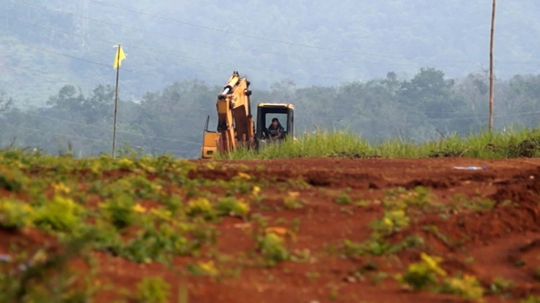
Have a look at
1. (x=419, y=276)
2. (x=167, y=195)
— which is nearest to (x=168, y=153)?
(x=167, y=195)

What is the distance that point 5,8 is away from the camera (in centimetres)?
19062

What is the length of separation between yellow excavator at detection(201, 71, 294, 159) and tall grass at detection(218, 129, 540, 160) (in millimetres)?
4061

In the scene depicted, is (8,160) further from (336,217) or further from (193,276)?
(193,276)

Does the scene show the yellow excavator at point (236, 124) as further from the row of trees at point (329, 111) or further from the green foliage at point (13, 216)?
the row of trees at point (329, 111)

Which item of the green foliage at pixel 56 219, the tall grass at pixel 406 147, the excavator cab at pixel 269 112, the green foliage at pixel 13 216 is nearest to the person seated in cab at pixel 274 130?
the excavator cab at pixel 269 112

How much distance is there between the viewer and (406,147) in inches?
870

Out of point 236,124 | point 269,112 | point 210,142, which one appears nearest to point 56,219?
point 210,142

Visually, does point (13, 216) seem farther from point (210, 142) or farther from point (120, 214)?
point (210, 142)

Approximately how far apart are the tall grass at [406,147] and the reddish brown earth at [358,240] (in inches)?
292

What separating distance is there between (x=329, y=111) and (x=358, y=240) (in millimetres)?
107066

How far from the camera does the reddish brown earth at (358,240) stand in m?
6.10

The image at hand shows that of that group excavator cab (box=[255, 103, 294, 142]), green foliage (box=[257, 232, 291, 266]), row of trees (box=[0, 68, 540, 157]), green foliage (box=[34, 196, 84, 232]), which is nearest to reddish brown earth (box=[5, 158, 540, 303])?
green foliage (box=[257, 232, 291, 266])

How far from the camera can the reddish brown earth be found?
610 centimetres

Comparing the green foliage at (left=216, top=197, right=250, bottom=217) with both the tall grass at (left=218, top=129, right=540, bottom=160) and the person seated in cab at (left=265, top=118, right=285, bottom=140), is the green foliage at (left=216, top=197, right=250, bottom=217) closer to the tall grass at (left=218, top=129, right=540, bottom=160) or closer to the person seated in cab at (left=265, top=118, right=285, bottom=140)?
the tall grass at (left=218, top=129, right=540, bottom=160)
